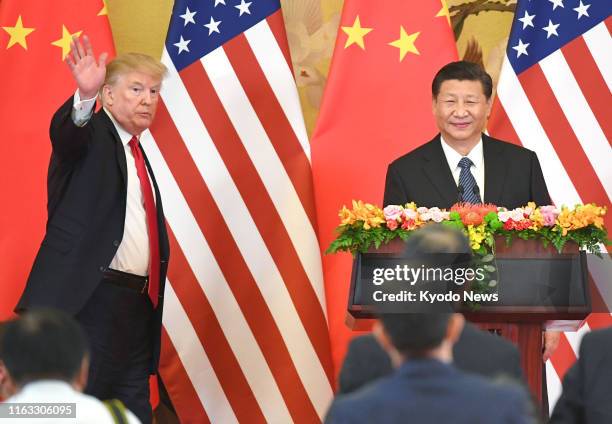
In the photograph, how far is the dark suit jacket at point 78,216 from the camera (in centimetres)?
485

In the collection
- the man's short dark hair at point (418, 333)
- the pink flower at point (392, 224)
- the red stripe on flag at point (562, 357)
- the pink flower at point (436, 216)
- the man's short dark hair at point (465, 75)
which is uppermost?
the man's short dark hair at point (465, 75)

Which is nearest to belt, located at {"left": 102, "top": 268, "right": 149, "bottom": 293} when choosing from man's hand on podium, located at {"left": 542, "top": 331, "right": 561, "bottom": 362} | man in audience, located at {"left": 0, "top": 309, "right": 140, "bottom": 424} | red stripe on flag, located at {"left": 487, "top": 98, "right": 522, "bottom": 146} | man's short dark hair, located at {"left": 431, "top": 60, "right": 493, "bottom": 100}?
man's short dark hair, located at {"left": 431, "top": 60, "right": 493, "bottom": 100}

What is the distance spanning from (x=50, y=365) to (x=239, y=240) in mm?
3725

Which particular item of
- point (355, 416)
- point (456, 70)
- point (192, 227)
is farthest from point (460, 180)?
point (355, 416)

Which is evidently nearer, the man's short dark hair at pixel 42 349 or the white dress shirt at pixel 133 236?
the man's short dark hair at pixel 42 349

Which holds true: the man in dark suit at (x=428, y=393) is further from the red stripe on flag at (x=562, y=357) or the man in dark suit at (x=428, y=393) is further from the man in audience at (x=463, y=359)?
the red stripe on flag at (x=562, y=357)

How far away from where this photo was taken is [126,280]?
5.01 m

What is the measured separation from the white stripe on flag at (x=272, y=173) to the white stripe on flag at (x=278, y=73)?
0.16 meters

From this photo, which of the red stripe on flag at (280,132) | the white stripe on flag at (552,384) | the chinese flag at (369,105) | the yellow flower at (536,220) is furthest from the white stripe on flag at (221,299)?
the yellow flower at (536,220)

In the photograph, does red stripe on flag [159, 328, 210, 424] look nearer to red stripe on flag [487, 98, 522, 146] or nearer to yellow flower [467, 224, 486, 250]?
red stripe on flag [487, 98, 522, 146]

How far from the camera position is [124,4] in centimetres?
690

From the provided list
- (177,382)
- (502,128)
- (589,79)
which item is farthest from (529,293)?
(177,382)

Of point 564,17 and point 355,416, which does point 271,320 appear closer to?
point 564,17

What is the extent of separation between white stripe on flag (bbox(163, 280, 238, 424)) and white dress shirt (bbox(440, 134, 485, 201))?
5.95 feet
